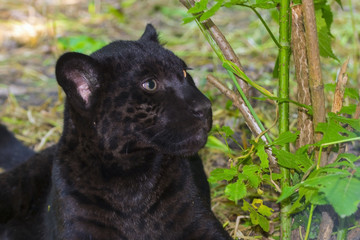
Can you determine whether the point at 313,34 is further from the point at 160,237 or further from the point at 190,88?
the point at 160,237

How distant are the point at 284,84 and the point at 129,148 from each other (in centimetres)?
65

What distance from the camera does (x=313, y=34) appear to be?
198cm

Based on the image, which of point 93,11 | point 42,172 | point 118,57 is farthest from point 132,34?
point 118,57

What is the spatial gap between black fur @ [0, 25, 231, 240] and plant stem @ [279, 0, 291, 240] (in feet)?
0.94

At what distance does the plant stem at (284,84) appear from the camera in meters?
2.07

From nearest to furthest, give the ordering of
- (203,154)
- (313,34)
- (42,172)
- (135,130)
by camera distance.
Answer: (313,34) → (135,130) → (42,172) → (203,154)

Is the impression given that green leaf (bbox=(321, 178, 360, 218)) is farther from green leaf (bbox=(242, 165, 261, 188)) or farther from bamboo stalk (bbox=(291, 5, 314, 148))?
bamboo stalk (bbox=(291, 5, 314, 148))

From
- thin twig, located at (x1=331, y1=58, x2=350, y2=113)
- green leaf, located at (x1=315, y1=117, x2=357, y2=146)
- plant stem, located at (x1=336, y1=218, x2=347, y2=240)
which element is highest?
thin twig, located at (x1=331, y1=58, x2=350, y2=113)

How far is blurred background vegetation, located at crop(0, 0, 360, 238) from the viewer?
3.98 meters

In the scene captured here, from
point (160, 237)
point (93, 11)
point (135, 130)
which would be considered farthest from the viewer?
point (93, 11)

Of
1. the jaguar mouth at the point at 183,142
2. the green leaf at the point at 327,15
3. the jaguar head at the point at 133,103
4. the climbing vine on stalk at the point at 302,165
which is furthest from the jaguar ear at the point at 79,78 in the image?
the green leaf at the point at 327,15

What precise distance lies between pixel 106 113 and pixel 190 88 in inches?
13.5

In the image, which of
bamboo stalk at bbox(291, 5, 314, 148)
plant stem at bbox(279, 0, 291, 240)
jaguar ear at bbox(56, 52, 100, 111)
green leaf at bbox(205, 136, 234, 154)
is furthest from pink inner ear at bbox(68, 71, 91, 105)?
green leaf at bbox(205, 136, 234, 154)

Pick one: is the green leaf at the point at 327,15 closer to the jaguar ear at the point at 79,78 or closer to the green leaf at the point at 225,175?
the green leaf at the point at 225,175
